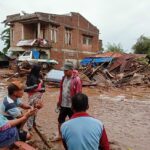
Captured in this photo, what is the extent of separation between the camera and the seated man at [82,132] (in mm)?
3309

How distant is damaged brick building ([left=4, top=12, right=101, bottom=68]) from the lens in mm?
35438

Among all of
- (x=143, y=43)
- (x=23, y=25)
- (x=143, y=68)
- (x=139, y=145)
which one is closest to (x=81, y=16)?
(x=23, y=25)

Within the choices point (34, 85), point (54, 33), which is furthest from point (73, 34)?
point (34, 85)

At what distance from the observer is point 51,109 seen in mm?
13078

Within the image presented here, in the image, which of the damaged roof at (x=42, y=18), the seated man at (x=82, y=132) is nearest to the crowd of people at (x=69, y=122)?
the seated man at (x=82, y=132)

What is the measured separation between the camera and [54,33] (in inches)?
1474

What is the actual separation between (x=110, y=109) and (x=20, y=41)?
24.5m

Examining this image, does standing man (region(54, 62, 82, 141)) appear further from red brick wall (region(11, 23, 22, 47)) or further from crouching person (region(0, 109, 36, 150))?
red brick wall (region(11, 23, 22, 47))

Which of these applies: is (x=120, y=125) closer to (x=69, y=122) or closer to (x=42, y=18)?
(x=69, y=122)

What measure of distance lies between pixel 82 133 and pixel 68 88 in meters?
3.68

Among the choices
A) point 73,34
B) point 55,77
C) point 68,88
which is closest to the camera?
point 68,88

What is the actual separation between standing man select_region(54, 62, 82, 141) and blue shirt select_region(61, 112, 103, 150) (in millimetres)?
3385

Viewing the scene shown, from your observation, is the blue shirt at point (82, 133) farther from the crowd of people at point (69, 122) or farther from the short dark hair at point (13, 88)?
the short dark hair at point (13, 88)


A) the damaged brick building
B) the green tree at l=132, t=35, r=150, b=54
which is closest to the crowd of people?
the damaged brick building
